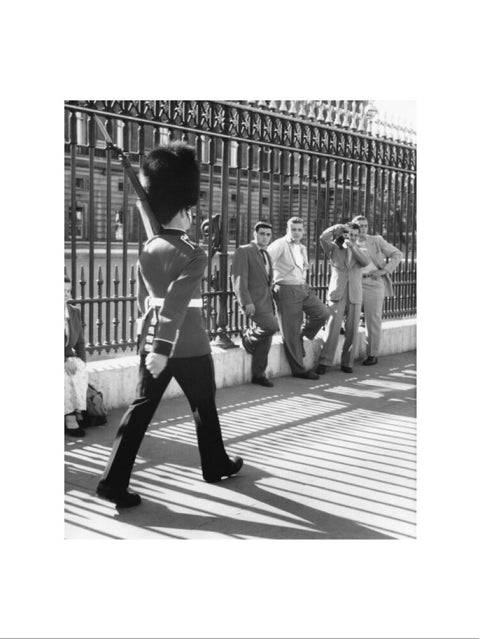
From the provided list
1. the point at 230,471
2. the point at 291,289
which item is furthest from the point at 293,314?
the point at 230,471

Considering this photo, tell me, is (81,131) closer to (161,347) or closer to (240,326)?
(240,326)

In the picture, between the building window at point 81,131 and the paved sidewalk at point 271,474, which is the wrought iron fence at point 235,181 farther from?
the paved sidewalk at point 271,474

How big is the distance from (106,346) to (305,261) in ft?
8.74

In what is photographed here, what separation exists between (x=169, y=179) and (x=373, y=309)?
5666 mm

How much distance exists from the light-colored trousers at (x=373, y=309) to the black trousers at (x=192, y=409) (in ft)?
16.6

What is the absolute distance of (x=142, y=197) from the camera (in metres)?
4.46

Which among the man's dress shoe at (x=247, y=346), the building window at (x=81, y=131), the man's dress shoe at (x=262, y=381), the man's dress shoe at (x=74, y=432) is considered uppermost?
the building window at (x=81, y=131)

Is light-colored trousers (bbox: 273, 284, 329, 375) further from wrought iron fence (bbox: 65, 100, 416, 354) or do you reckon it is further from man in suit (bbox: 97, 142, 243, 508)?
man in suit (bbox: 97, 142, 243, 508)

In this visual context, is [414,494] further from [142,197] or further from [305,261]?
[305,261]

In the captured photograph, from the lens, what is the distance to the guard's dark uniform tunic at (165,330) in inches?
170

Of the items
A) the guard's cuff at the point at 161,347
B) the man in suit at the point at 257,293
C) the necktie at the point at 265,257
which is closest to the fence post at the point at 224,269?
the man in suit at the point at 257,293

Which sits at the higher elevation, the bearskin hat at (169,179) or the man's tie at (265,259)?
the bearskin hat at (169,179)

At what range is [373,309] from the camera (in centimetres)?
968
